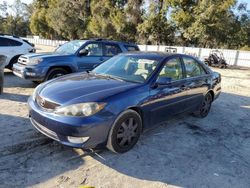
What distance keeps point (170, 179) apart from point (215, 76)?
384 centimetres

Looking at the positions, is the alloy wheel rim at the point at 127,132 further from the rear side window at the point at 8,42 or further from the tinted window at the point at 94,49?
the rear side window at the point at 8,42

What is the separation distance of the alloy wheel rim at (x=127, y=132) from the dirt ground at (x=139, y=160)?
0.19 meters

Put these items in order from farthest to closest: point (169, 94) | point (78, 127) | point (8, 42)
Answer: point (8, 42) < point (169, 94) < point (78, 127)

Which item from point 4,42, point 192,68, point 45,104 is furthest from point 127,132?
point 4,42

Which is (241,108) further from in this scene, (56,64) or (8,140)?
(8,140)

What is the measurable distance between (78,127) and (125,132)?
2.82ft

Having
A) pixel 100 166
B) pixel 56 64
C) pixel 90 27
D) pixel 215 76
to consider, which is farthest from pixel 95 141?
pixel 90 27

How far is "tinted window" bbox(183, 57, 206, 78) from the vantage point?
18.3 feet

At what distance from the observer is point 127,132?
412 cm

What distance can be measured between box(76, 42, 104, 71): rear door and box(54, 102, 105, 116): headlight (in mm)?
4816

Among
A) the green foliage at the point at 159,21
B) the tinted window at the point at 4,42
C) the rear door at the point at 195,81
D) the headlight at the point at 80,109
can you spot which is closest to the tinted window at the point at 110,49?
the rear door at the point at 195,81

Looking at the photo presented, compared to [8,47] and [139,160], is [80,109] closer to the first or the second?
[139,160]

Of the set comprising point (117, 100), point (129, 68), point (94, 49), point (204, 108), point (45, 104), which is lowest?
point (204, 108)

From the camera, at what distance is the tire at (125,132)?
153 inches
